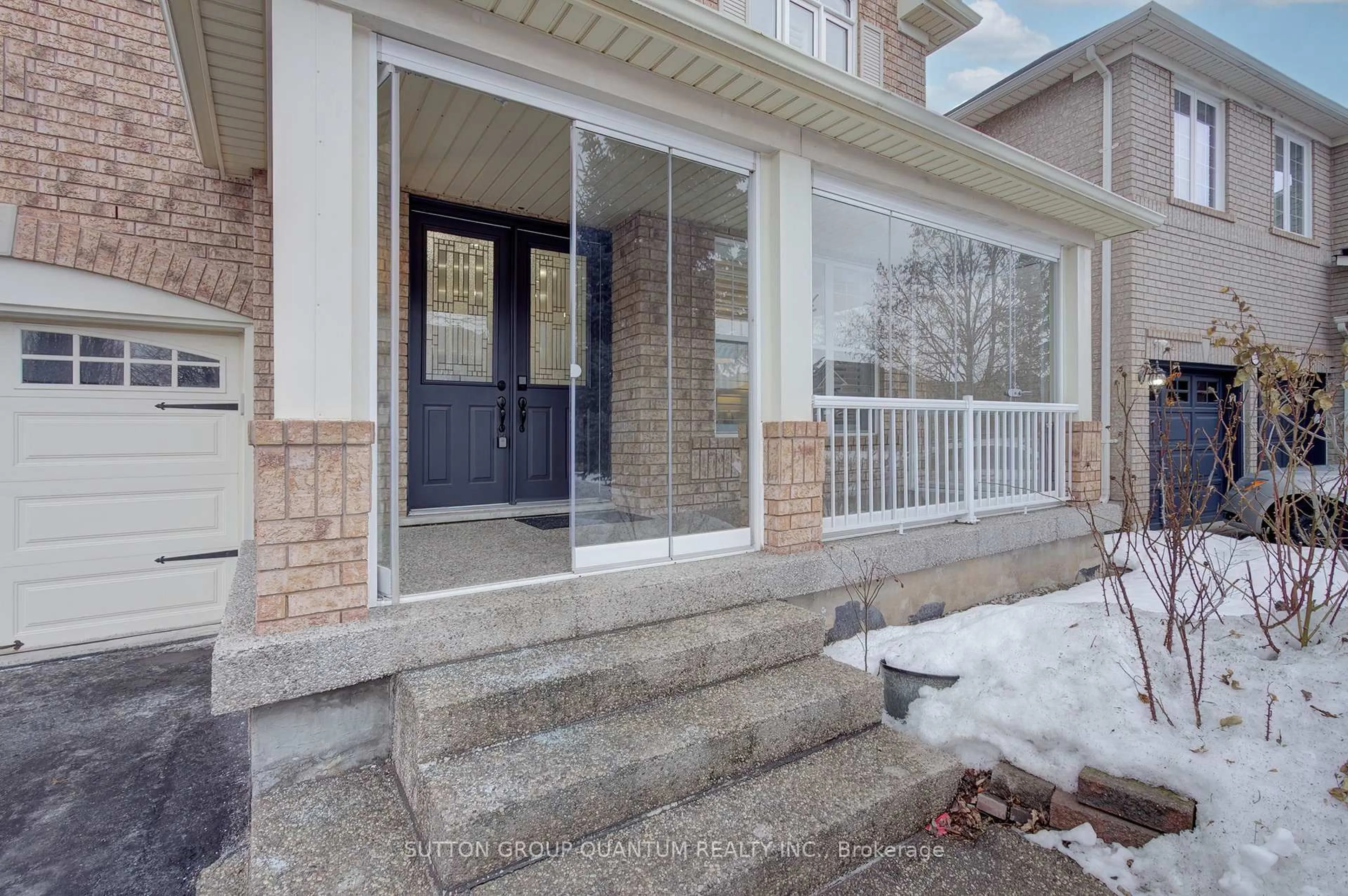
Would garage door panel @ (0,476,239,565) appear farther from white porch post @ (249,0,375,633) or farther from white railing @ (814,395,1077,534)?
white railing @ (814,395,1077,534)

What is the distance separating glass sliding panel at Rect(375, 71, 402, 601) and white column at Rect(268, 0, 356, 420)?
0.15 meters

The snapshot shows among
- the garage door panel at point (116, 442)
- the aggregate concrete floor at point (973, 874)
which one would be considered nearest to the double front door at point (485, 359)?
the garage door panel at point (116, 442)

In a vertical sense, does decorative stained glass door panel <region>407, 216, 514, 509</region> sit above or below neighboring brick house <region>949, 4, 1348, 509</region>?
below

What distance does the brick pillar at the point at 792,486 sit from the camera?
123 inches

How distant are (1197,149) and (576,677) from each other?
346 inches

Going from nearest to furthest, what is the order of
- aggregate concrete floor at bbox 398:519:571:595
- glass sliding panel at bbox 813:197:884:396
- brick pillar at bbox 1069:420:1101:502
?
1. aggregate concrete floor at bbox 398:519:571:595
2. glass sliding panel at bbox 813:197:884:396
3. brick pillar at bbox 1069:420:1101:502

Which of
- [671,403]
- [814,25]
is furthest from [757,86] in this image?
[814,25]

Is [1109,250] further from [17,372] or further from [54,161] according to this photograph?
[17,372]

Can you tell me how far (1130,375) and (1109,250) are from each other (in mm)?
1376

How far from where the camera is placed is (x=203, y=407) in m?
4.03

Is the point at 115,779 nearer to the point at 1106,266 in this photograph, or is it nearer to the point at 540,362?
the point at 540,362

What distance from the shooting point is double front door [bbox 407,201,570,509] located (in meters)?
4.38

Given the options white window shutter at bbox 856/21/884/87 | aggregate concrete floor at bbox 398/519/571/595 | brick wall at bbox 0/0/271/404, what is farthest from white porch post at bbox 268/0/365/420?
white window shutter at bbox 856/21/884/87

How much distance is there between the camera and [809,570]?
3.05 meters
